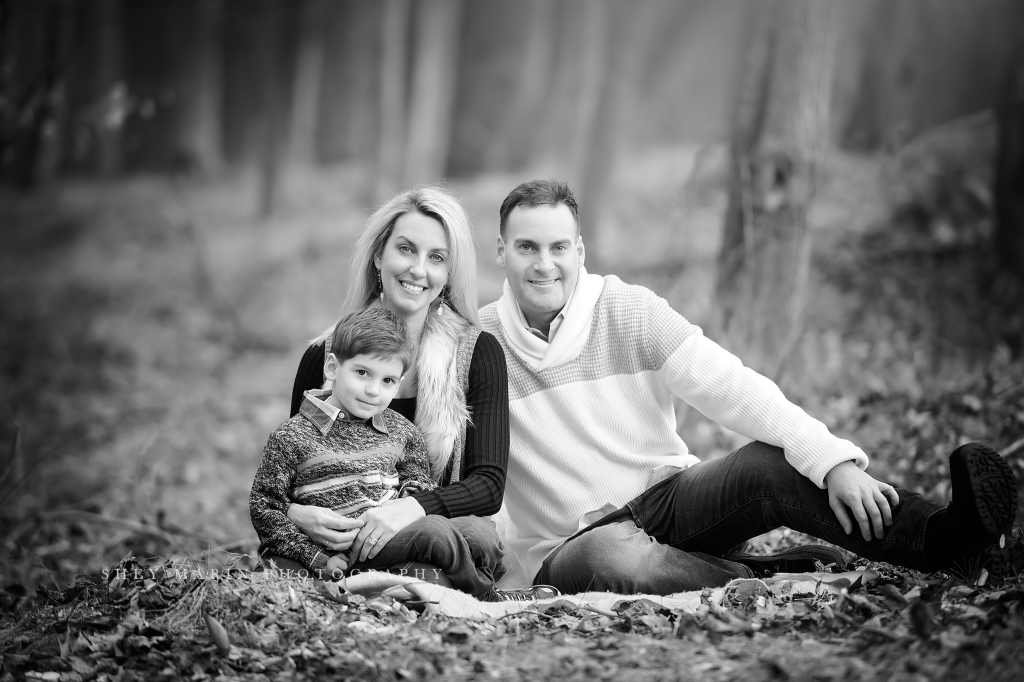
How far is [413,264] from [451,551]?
108 centimetres

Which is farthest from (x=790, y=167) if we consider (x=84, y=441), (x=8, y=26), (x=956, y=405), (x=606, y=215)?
(x=8, y=26)

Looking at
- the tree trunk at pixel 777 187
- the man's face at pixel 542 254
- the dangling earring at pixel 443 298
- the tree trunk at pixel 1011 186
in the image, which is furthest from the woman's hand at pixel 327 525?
the tree trunk at pixel 1011 186

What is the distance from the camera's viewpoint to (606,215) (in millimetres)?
11242

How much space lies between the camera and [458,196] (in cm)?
751

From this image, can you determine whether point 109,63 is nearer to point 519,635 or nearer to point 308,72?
point 308,72

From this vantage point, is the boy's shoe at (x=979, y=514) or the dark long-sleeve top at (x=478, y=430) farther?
the dark long-sleeve top at (x=478, y=430)

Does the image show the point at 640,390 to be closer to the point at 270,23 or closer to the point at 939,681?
the point at 939,681

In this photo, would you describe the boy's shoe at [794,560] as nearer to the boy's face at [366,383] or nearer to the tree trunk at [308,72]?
the boy's face at [366,383]

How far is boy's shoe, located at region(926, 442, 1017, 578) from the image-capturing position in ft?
8.86

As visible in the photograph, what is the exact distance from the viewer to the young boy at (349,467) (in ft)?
10.0

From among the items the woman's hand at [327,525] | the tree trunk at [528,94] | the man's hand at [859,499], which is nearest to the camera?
the man's hand at [859,499]

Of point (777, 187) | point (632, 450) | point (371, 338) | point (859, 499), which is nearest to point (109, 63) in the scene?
point (777, 187)

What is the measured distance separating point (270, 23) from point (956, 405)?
1248cm

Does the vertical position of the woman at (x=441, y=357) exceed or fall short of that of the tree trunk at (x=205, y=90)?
it falls short
